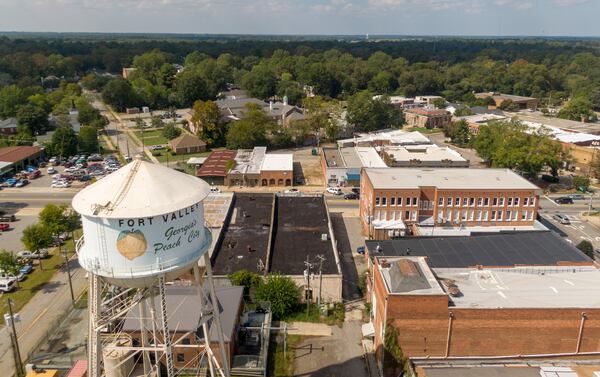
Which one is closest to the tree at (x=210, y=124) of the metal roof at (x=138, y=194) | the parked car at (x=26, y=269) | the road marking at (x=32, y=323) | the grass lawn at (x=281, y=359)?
the parked car at (x=26, y=269)

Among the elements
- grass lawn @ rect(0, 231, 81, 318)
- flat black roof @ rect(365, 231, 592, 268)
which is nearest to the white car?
grass lawn @ rect(0, 231, 81, 318)

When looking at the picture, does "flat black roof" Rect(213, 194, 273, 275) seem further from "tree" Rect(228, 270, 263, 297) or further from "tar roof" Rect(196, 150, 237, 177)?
"tar roof" Rect(196, 150, 237, 177)

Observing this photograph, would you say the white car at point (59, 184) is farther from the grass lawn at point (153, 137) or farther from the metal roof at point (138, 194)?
the metal roof at point (138, 194)

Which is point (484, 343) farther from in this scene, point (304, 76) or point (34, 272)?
point (304, 76)

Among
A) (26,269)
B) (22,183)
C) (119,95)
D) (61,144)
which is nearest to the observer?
(26,269)

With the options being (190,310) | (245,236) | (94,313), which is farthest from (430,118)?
(94,313)

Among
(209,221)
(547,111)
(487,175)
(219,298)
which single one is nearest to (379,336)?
(219,298)

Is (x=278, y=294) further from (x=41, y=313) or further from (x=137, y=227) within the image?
(x=137, y=227)
